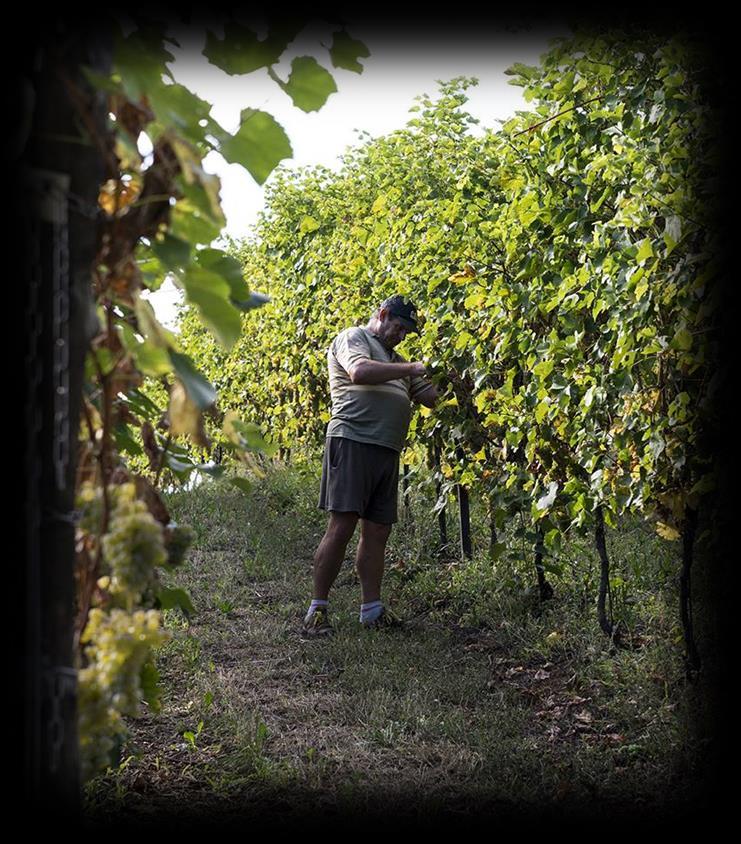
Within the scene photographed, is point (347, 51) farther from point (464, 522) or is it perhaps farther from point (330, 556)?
point (464, 522)

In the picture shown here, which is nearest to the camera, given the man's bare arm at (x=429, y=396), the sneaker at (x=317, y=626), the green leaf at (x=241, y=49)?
the green leaf at (x=241, y=49)

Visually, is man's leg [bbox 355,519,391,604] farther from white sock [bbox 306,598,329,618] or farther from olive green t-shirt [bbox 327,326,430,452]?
olive green t-shirt [bbox 327,326,430,452]

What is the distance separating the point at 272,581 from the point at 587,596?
2.23 meters

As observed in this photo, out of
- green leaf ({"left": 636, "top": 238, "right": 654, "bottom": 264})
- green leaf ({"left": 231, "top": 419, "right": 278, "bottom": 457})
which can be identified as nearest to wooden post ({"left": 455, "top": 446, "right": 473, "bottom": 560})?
green leaf ({"left": 636, "top": 238, "right": 654, "bottom": 264})

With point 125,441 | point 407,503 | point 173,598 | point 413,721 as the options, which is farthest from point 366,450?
point 173,598

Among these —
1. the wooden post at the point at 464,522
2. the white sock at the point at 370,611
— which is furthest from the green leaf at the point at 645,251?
the wooden post at the point at 464,522

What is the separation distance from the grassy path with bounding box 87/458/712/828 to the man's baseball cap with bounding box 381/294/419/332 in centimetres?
152

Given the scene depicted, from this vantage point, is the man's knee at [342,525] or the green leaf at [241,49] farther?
the man's knee at [342,525]

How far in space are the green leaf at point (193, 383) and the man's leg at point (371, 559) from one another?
3.81 meters

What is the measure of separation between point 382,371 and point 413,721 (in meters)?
1.97

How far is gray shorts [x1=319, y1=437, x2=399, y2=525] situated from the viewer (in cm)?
514

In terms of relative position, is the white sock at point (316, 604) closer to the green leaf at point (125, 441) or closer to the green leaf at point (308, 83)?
the green leaf at point (125, 441)

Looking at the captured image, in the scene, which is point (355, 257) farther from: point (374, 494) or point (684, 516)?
point (684, 516)

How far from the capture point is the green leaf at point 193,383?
1306 millimetres
